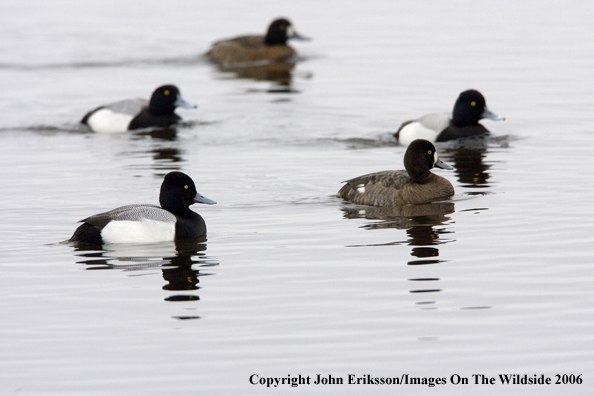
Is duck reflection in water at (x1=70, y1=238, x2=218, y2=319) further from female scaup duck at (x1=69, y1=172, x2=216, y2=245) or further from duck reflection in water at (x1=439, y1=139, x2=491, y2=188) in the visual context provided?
duck reflection in water at (x1=439, y1=139, x2=491, y2=188)

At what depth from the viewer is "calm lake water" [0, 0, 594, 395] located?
626cm

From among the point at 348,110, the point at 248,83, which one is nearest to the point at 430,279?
the point at 348,110

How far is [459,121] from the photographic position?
14.9 m

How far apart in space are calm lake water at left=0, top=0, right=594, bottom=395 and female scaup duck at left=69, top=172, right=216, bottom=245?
135 mm

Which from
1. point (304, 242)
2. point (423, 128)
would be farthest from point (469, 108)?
point (304, 242)

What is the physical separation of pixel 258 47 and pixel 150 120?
24.4ft

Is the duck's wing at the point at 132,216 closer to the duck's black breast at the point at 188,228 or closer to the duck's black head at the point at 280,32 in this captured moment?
the duck's black breast at the point at 188,228

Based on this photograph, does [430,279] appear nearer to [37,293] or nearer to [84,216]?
[37,293]

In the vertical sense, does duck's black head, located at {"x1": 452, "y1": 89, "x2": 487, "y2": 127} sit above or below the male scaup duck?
below

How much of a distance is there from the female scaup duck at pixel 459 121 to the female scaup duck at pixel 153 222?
19.0 feet

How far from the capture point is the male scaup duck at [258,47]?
23.2 metres

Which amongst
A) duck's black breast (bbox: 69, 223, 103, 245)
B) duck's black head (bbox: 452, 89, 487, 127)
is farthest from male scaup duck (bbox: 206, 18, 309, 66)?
duck's black breast (bbox: 69, 223, 103, 245)

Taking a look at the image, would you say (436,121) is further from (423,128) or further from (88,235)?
(88,235)

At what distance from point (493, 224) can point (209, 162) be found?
4.98 m
